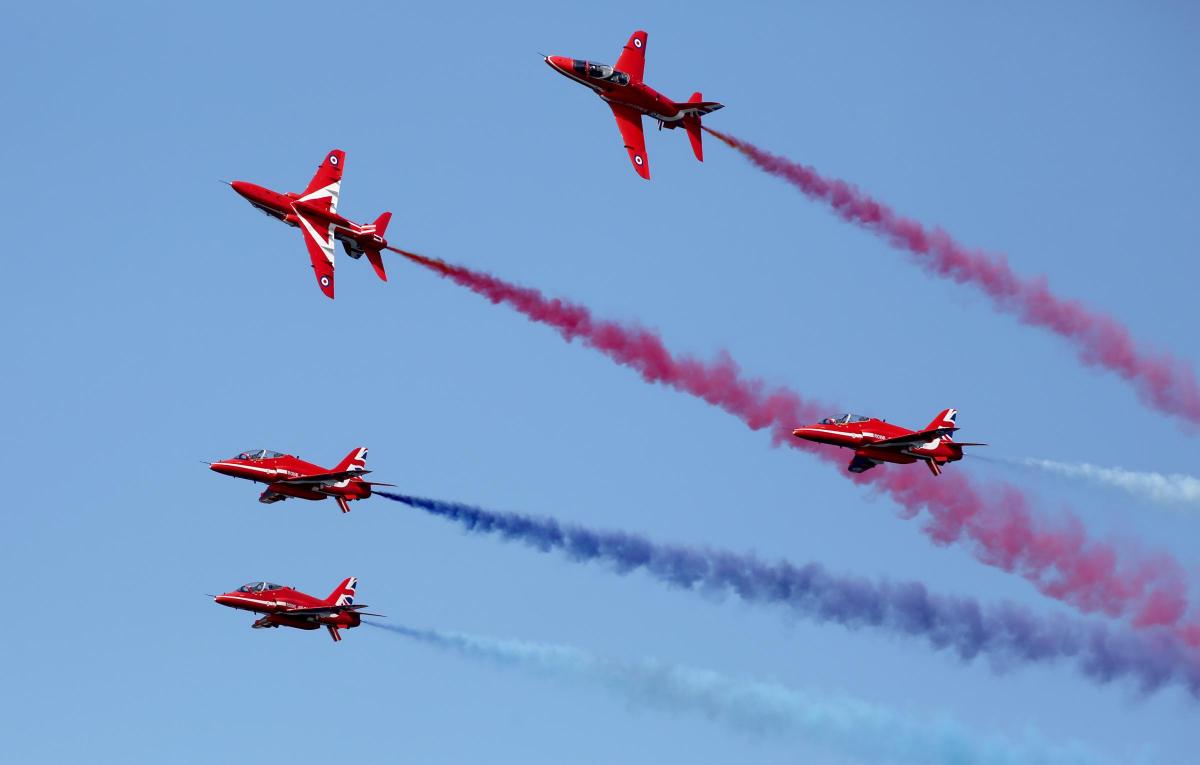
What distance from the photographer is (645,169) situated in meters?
72.6

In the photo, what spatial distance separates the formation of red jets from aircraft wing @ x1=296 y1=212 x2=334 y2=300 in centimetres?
4

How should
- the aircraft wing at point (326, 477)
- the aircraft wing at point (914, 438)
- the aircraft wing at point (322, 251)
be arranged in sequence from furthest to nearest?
the aircraft wing at point (322, 251)
the aircraft wing at point (326, 477)
the aircraft wing at point (914, 438)

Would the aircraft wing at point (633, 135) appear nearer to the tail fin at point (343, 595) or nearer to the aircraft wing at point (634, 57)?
the aircraft wing at point (634, 57)

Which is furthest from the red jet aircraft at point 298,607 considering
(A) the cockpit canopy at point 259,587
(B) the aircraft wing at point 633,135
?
(B) the aircraft wing at point 633,135

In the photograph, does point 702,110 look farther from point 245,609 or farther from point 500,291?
point 245,609

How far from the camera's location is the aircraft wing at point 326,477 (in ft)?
218

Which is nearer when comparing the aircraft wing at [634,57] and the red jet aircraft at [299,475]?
the red jet aircraft at [299,475]

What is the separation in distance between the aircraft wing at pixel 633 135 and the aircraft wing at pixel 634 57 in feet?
5.22

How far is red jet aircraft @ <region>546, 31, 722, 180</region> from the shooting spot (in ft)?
236

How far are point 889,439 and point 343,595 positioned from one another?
2198cm

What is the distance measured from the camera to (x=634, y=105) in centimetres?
7256

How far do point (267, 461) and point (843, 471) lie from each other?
22559mm

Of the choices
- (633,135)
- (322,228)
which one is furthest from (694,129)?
(322,228)

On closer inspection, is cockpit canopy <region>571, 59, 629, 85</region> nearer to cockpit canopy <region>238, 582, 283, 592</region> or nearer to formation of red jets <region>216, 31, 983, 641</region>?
formation of red jets <region>216, 31, 983, 641</region>
